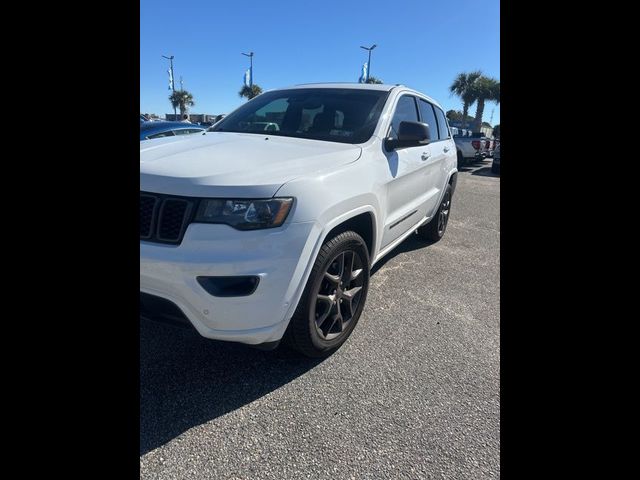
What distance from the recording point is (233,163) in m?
2.14

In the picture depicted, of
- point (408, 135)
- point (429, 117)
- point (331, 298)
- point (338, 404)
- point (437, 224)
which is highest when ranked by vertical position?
point (429, 117)

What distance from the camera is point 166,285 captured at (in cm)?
189

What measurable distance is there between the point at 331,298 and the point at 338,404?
617mm

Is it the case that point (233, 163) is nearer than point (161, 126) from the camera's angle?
Yes

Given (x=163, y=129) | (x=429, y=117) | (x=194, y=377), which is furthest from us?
(x=163, y=129)

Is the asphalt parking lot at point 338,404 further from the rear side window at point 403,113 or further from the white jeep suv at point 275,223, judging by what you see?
the rear side window at point 403,113

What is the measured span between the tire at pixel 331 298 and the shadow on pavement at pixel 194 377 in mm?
231

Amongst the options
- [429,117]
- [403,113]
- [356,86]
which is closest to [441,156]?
[429,117]

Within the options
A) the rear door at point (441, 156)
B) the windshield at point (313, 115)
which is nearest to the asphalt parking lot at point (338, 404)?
the windshield at point (313, 115)

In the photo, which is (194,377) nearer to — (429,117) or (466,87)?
(429,117)

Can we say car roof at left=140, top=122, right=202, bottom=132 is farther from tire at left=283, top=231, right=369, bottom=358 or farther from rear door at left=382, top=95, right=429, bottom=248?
tire at left=283, top=231, right=369, bottom=358
